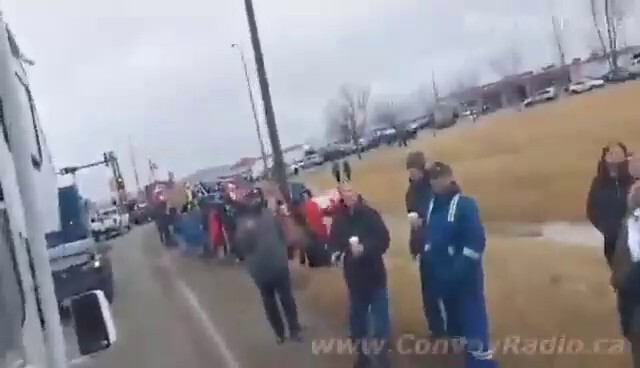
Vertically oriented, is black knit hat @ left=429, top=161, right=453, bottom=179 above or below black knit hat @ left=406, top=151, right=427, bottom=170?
below

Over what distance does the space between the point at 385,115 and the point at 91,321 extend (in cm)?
193

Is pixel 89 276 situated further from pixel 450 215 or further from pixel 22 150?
pixel 22 150

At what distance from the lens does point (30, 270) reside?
2.00m

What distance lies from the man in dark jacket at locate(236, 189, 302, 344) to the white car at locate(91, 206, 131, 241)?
1.76ft

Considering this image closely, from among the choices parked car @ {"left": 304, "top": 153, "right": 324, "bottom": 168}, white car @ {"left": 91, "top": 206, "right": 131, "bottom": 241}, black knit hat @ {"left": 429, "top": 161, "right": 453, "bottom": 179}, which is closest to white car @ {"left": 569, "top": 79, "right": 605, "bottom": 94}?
black knit hat @ {"left": 429, "top": 161, "right": 453, "bottom": 179}

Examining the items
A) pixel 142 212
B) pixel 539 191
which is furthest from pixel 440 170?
pixel 142 212

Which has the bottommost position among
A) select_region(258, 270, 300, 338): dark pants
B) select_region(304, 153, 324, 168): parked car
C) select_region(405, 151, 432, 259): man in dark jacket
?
select_region(258, 270, 300, 338): dark pants

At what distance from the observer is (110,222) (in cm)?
419

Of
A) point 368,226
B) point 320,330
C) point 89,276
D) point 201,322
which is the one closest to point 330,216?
point 368,226

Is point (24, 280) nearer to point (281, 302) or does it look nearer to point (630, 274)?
point (630, 274)

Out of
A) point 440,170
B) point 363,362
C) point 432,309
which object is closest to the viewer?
point 440,170

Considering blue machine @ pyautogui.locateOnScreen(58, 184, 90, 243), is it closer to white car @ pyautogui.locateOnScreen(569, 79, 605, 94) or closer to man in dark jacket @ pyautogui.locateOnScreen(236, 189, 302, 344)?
man in dark jacket @ pyautogui.locateOnScreen(236, 189, 302, 344)

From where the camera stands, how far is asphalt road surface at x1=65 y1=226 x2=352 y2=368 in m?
4.10

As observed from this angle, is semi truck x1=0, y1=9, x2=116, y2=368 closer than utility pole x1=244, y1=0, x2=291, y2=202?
Yes
